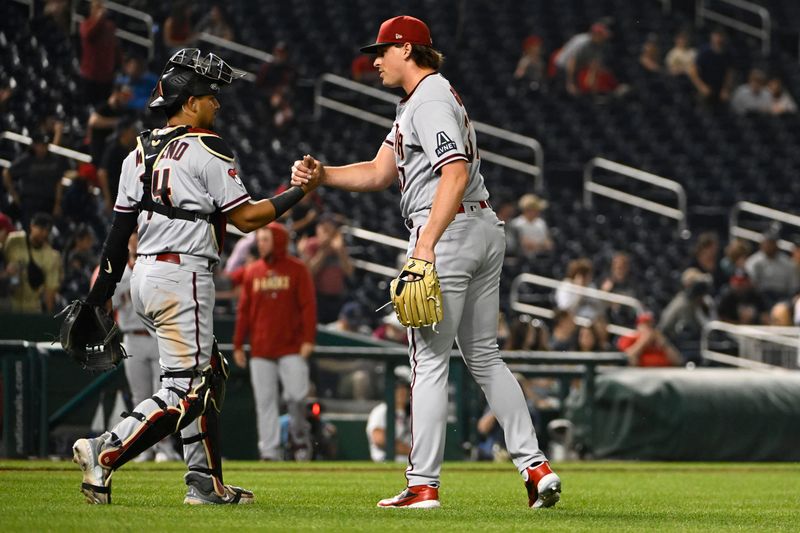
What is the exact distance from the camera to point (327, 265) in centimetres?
1535

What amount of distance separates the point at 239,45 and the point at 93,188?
6814 millimetres

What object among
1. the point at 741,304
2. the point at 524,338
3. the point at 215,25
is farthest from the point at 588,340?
the point at 215,25

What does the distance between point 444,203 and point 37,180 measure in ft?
29.2

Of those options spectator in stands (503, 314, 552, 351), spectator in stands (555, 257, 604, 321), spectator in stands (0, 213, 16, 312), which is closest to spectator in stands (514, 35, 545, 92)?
spectator in stands (555, 257, 604, 321)

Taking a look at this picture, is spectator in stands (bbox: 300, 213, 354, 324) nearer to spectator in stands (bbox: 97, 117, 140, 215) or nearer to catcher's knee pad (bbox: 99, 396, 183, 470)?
spectator in stands (bbox: 97, 117, 140, 215)

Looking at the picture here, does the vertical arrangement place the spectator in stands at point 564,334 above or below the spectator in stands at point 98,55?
below

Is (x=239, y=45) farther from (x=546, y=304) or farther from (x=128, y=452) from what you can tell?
(x=128, y=452)

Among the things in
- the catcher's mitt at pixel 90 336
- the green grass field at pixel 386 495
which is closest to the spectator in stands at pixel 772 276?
the green grass field at pixel 386 495

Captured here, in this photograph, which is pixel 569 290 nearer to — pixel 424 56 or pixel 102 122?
pixel 102 122

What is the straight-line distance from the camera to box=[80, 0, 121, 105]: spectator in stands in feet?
53.7

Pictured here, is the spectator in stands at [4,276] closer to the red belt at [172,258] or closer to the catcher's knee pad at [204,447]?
the catcher's knee pad at [204,447]

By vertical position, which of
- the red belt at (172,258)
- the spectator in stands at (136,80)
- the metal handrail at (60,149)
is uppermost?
the spectator in stands at (136,80)

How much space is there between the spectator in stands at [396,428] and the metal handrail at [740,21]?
1433 centimetres

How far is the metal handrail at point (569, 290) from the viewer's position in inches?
656
